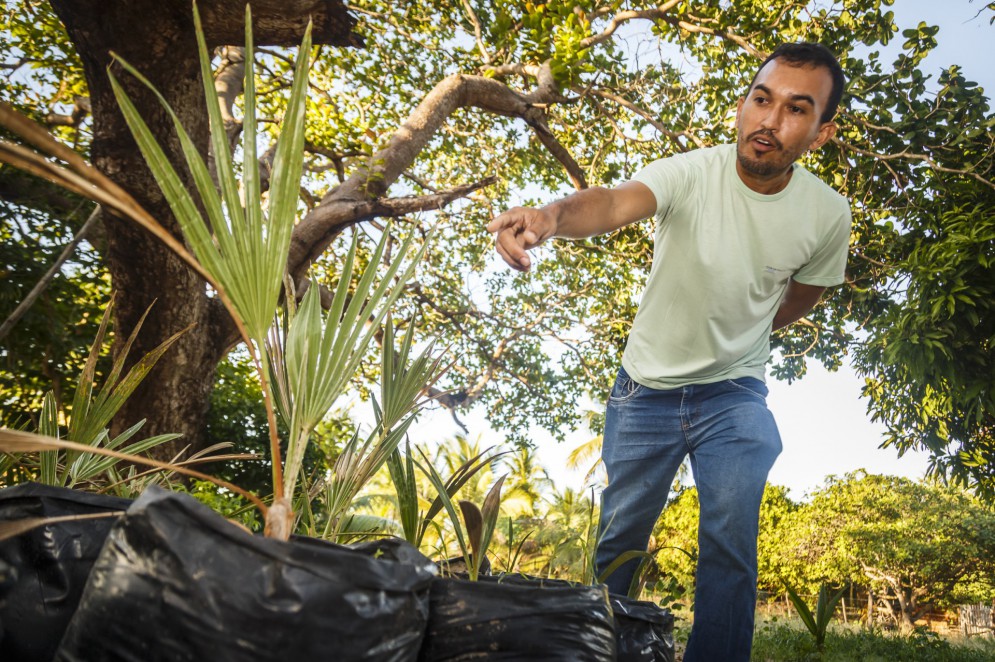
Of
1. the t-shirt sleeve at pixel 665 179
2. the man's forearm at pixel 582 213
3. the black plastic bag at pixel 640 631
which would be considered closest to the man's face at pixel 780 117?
the t-shirt sleeve at pixel 665 179

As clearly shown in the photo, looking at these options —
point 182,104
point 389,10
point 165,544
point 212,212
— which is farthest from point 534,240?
point 389,10

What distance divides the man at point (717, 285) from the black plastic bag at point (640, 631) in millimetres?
276

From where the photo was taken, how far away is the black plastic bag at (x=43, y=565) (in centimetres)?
99

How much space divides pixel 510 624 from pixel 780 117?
1.66m

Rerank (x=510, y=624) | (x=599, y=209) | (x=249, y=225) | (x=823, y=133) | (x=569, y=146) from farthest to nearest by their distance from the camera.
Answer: (x=569, y=146) → (x=823, y=133) → (x=599, y=209) → (x=510, y=624) → (x=249, y=225)

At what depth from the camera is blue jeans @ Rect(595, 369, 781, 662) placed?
1681mm

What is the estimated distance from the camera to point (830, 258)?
2139 millimetres

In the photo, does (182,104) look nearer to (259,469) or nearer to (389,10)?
(389,10)

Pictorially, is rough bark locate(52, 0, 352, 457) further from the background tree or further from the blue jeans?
the background tree

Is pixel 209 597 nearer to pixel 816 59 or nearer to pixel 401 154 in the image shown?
pixel 816 59

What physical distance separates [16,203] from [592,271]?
478cm

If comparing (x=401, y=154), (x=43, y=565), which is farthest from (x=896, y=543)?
(x=43, y=565)

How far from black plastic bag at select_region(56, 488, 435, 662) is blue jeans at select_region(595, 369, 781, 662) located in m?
1.18

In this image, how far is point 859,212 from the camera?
14.8 feet
